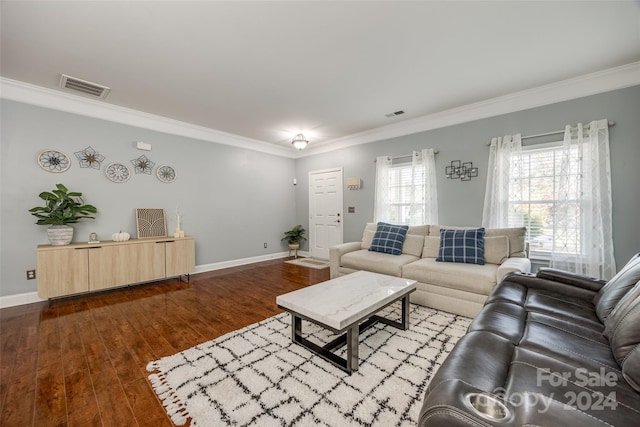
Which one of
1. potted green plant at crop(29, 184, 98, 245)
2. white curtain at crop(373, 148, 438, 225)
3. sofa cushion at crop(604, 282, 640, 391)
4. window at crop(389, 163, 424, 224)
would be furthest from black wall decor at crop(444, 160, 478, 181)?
potted green plant at crop(29, 184, 98, 245)

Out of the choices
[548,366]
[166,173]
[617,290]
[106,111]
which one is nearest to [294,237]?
[166,173]

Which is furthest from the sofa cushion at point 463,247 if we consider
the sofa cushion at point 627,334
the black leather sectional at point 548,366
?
the sofa cushion at point 627,334

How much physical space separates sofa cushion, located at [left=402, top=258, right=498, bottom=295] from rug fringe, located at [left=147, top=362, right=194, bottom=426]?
2515mm

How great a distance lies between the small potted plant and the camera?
6012 mm

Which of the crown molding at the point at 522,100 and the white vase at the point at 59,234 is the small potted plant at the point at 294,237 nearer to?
the crown molding at the point at 522,100

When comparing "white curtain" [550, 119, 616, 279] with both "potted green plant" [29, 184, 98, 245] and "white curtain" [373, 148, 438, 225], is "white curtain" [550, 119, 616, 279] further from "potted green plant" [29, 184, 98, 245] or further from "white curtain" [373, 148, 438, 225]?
"potted green plant" [29, 184, 98, 245]

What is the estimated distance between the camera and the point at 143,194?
4105 mm

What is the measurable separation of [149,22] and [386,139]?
3808 mm

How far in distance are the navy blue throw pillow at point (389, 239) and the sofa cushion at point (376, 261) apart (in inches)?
4.1

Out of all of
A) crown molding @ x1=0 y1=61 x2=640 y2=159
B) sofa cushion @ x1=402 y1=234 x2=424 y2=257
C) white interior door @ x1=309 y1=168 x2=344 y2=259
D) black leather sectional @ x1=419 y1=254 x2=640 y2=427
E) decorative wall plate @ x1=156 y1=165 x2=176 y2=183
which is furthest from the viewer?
white interior door @ x1=309 y1=168 x2=344 y2=259

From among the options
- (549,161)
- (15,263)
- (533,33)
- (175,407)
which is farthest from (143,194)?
(549,161)

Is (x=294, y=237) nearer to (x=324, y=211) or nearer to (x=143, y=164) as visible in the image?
(x=324, y=211)

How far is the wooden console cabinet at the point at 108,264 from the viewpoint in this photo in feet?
9.90

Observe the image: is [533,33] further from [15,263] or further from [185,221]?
[15,263]
